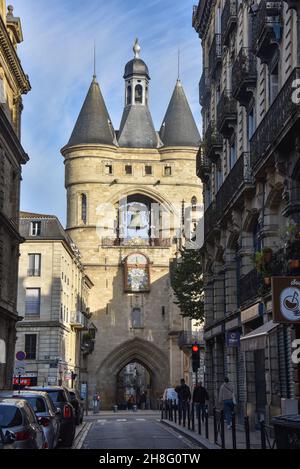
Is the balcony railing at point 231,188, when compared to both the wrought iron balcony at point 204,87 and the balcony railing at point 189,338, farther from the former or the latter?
the balcony railing at point 189,338

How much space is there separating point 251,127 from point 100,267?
45.1 meters

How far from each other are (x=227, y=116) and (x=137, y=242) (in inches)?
1687

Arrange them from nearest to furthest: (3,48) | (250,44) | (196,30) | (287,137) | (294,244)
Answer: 1. (294,244)
2. (287,137)
3. (250,44)
4. (3,48)
5. (196,30)

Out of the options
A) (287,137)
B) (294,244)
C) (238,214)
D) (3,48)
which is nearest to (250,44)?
(238,214)

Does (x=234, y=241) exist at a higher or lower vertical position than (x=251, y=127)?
lower

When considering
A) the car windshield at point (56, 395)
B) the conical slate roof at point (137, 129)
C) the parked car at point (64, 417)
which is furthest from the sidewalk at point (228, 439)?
the conical slate roof at point (137, 129)

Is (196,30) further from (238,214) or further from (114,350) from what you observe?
Answer: (114,350)

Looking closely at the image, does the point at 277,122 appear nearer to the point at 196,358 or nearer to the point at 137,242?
the point at 196,358

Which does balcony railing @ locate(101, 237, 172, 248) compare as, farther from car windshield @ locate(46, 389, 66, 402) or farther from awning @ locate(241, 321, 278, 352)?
awning @ locate(241, 321, 278, 352)

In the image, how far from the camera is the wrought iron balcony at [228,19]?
27.7 meters

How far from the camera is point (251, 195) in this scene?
79.6 ft

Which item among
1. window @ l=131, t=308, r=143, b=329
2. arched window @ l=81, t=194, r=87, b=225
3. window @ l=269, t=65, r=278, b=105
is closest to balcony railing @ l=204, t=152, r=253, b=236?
window @ l=269, t=65, r=278, b=105

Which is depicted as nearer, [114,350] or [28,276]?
[28,276]

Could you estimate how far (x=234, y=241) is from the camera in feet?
94.2
